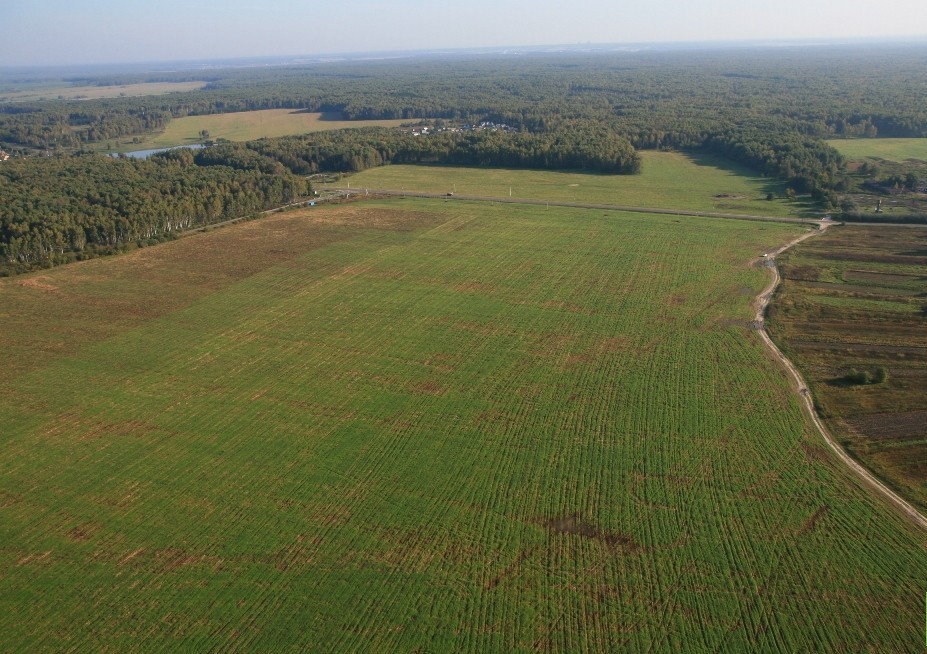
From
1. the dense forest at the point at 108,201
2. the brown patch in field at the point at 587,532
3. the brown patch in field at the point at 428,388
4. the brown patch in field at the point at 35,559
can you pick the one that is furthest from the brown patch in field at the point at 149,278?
the brown patch in field at the point at 587,532

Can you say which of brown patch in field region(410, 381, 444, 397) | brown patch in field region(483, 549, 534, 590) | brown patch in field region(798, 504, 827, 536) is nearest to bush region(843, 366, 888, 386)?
brown patch in field region(798, 504, 827, 536)

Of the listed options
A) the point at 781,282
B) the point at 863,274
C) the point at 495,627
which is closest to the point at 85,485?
the point at 495,627

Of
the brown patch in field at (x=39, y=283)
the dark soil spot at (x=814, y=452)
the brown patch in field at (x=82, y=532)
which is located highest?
the brown patch in field at (x=39, y=283)

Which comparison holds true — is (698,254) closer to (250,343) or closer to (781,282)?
(781,282)

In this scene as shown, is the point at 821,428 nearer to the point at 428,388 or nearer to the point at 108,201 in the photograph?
the point at 428,388

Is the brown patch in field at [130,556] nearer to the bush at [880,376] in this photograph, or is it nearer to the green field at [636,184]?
the bush at [880,376]

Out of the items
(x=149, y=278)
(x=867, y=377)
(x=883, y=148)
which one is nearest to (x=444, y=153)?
(x=149, y=278)
